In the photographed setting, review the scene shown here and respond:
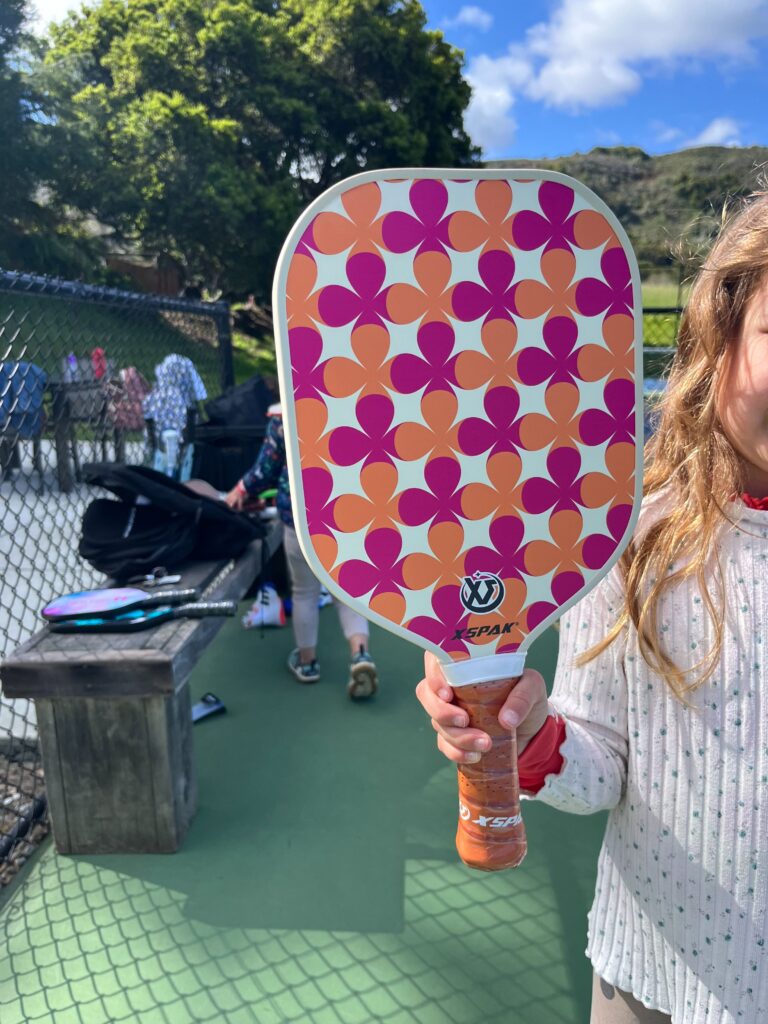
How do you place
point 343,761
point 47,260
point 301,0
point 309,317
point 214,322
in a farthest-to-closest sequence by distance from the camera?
point 301,0
point 47,260
point 214,322
point 343,761
point 309,317

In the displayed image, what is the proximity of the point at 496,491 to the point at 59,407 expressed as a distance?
5798mm

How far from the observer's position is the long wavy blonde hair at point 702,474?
3.29 ft

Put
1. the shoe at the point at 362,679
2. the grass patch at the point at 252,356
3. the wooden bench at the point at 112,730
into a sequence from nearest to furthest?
1. the wooden bench at the point at 112,730
2. the shoe at the point at 362,679
3. the grass patch at the point at 252,356

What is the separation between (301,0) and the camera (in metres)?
25.2

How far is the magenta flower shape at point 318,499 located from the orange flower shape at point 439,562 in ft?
0.33

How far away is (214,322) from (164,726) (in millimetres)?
4066

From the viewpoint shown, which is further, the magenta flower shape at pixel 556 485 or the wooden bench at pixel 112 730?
the wooden bench at pixel 112 730

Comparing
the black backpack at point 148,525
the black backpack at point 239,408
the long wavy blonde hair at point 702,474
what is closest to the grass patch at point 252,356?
the black backpack at point 239,408

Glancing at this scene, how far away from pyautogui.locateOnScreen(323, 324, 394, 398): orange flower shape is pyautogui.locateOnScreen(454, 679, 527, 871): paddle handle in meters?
0.33

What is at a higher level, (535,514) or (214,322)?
(214,322)

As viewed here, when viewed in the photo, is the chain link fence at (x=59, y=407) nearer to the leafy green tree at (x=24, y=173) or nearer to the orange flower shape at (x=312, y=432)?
the orange flower shape at (x=312, y=432)

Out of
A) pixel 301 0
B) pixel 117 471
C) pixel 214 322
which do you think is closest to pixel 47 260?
pixel 301 0

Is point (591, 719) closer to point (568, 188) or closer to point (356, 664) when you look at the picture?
point (568, 188)

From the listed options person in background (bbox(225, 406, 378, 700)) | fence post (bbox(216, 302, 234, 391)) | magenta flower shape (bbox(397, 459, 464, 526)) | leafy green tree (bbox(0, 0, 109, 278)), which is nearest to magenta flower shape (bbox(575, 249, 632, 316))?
magenta flower shape (bbox(397, 459, 464, 526))
